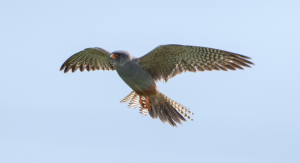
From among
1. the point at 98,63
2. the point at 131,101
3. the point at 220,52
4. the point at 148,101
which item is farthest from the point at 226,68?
the point at 98,63

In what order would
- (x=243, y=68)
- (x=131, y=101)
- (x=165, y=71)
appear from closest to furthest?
(x=243, y=68)
(x=165, y=71)
(x=131, y=101)

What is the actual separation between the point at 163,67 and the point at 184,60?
512 mm

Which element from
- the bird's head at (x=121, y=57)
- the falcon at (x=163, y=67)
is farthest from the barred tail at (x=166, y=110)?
the bird's head at (x=121, y=57)

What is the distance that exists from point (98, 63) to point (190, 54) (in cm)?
275

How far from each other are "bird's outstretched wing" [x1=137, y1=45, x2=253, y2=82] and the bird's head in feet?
0.96

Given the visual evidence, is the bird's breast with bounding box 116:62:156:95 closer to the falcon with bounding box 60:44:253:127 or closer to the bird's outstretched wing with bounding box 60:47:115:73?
the falcon with bounding box 60:44:253:127

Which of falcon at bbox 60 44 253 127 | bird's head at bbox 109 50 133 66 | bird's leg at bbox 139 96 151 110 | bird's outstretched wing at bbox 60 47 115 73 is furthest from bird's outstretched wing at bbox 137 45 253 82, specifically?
bird's outstretched wing at bbox 60 47 115 73

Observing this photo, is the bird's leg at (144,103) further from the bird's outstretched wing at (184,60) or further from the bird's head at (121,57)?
the bird's head at (121,57)

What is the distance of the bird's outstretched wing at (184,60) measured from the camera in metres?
9.25

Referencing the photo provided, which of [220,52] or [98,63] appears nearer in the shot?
[220,52]

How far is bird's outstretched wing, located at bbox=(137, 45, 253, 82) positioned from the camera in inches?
364

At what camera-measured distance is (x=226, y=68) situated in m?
9.34

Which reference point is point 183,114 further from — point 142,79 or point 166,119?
point 142,79

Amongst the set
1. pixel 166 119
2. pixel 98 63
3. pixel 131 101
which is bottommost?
pixel 166 119
